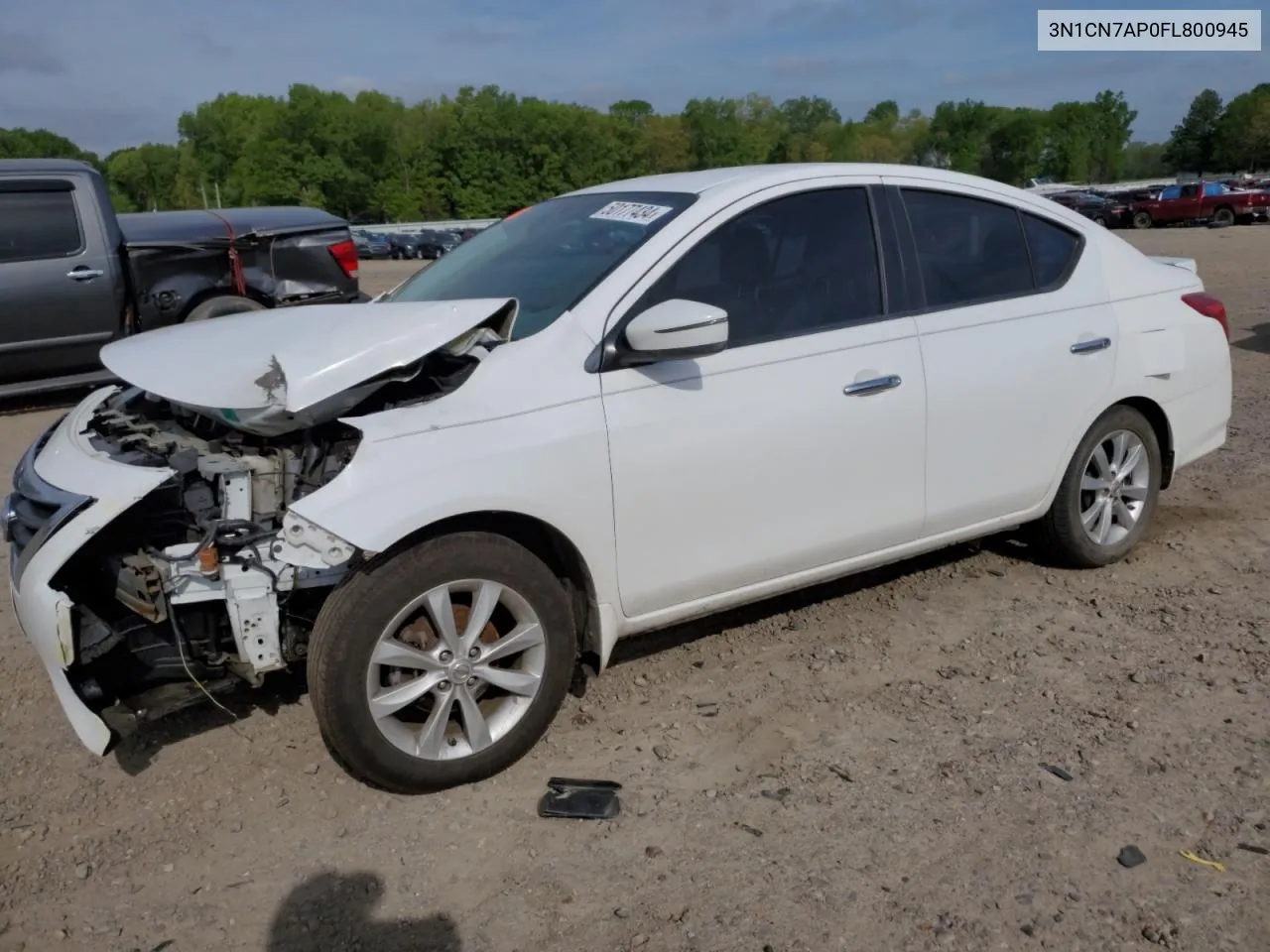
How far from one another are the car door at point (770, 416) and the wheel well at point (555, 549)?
123 mm

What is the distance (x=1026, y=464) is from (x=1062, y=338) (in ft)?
1.73

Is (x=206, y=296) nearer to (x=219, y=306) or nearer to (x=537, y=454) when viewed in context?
(x=219, y=306)

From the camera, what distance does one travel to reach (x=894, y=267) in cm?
398

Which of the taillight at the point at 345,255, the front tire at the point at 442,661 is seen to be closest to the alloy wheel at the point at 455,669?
the front tire at the point at 442,661

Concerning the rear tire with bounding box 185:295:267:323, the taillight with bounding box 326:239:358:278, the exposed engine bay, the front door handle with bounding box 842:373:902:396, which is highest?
the taillight with bounding box 326:239:358:278

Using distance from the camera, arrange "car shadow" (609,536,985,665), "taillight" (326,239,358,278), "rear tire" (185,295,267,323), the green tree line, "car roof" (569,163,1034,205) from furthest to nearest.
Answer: the green tree line → "taillight" (326,239,358,278) → "rear tire" (185,295,267,323) → "car shadow" (609,536,985,665) → "car roof" (569,163,1034,205)

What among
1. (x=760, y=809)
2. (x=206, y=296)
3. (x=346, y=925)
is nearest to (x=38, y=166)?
(x=206, y=296)

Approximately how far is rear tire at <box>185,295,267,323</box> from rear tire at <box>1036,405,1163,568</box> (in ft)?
21.5

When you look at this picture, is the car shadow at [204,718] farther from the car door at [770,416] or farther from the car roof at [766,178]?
the car roof at [766,178]

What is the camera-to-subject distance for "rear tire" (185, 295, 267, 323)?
8719 millimetres

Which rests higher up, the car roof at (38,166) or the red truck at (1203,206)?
the car roof at (38,166)

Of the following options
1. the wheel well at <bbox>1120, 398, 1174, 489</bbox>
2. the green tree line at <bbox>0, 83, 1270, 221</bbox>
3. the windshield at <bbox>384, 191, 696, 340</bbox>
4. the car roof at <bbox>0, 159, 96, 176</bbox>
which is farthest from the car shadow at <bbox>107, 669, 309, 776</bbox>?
the green tree line at <bbox>0, 83, 1270, 221</bbox>

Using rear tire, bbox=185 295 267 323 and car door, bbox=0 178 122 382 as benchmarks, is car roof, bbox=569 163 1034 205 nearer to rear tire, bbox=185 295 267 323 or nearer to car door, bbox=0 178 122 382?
rear tire, bbox=185 295 267 323

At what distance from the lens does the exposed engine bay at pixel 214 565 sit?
301 centimetres
